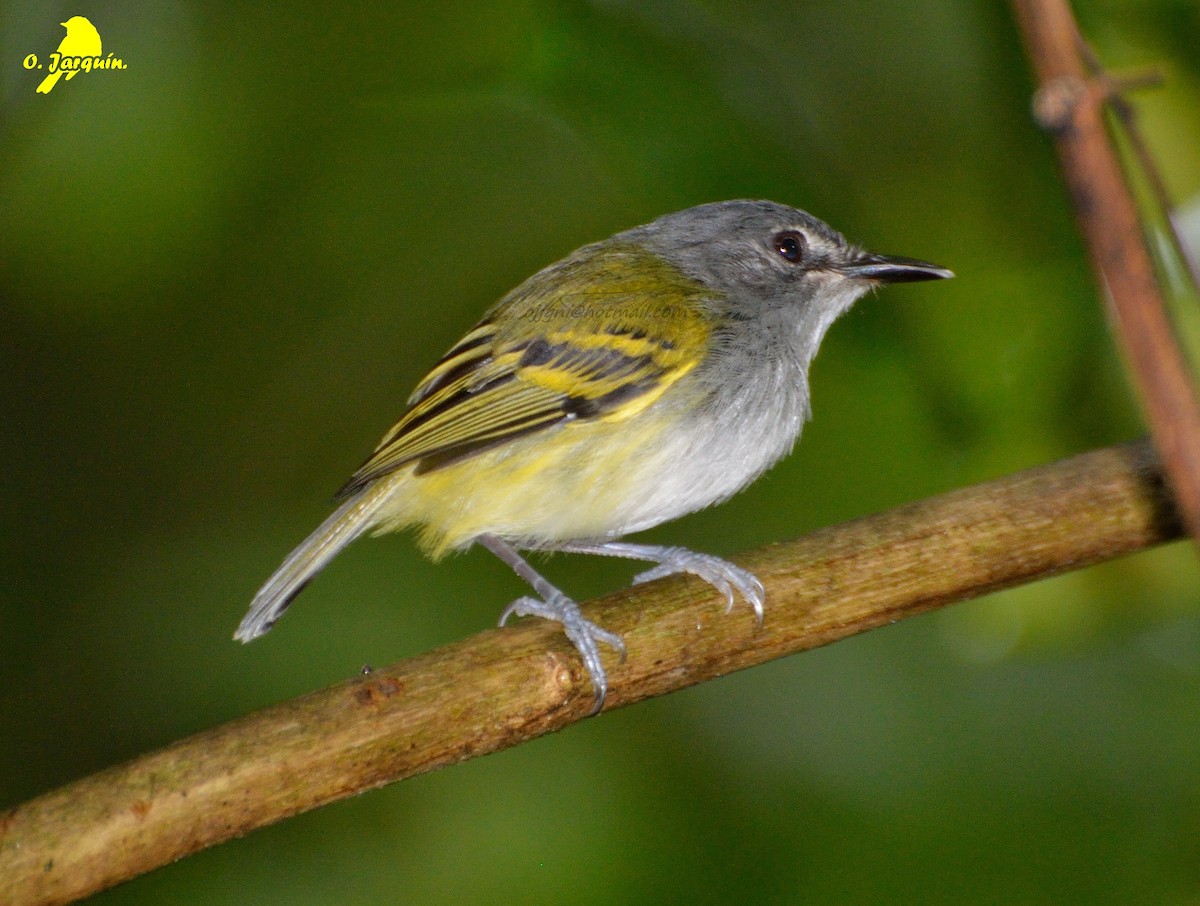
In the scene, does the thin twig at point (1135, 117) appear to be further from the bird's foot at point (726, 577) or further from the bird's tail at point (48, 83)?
the bird's tail at point (48, 83)

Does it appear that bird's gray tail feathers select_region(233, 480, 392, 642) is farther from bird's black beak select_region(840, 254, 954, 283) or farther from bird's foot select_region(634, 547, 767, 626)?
bird's black beak select_region(840, 254, 954, 283)

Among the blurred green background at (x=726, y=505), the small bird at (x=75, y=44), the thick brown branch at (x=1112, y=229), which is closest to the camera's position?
the thick brown branch at (x=1112, y=229)

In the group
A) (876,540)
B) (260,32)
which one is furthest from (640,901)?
(260,32)

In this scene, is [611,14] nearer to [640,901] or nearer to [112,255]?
[112,255]

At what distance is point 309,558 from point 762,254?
154 centimetres

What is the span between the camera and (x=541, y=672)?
2059 millimetres

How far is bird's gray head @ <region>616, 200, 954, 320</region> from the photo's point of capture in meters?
3.22

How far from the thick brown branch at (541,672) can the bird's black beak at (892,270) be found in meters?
0.50

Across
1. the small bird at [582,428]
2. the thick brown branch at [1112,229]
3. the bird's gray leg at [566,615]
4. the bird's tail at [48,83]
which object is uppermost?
the bird's tail at [48,83]

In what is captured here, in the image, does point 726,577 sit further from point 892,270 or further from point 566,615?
point 892,270

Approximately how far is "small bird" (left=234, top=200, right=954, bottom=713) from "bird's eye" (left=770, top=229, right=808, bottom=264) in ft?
0.77

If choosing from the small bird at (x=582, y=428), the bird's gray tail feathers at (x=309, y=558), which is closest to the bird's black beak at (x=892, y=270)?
the small bird at (x=582, y=428)

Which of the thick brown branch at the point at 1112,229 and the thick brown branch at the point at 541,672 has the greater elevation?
the thick brown branch at the point at 1112,229

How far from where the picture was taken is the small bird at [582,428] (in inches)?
106
